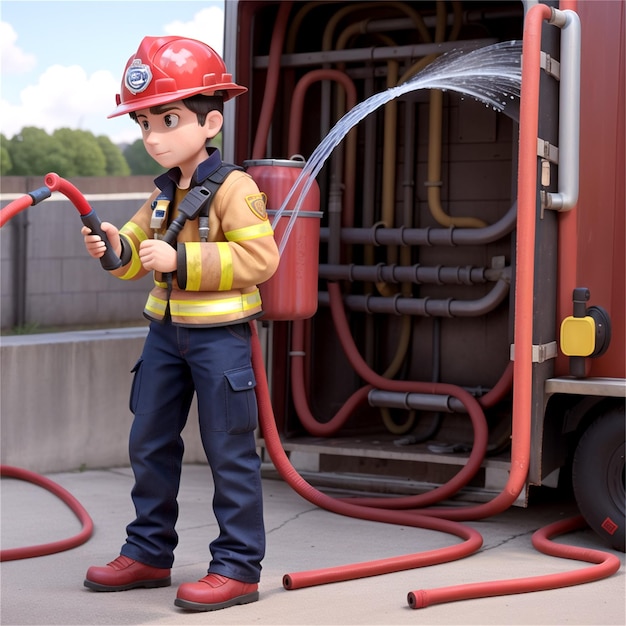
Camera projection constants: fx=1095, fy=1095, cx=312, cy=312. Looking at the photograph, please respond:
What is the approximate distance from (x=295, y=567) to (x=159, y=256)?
1.27 metres

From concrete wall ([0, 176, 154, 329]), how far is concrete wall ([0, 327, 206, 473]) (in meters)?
1.04

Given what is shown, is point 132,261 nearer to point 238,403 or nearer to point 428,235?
point 238,403

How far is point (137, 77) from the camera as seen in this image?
309cm

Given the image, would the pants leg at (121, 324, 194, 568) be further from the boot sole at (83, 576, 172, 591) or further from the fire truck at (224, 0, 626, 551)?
the fire truck at (224, 0, 626, 551)

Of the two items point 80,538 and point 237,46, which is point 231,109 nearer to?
point 237,46

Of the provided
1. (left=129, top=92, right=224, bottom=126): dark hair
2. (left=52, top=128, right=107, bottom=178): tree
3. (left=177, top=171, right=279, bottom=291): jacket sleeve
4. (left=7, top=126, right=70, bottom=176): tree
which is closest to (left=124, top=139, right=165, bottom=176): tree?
(left=52, top=128, right=107, bottom=178): tree

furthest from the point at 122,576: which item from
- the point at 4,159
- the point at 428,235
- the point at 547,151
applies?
the point at 4,159

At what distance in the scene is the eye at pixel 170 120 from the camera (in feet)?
10.3

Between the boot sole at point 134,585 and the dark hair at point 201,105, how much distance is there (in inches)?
54.7

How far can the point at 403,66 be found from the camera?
16.9 feet

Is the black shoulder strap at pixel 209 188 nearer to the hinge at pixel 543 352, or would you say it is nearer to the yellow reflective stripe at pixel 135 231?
the yellow reflective stripe at pixel 135 231

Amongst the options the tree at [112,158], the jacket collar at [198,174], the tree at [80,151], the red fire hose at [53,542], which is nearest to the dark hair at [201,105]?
the jacket collar at [198,174]

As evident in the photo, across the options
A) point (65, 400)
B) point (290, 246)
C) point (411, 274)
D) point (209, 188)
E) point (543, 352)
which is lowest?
point (65, 400)

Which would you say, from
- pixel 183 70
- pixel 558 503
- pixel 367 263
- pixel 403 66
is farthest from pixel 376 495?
pixel 183 70
